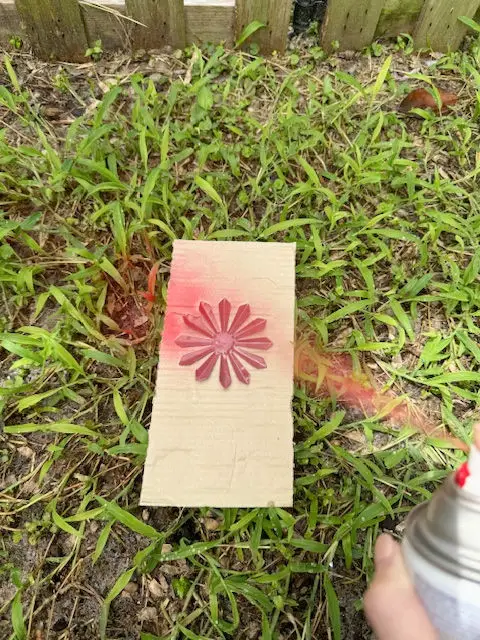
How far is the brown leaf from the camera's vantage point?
231 cm

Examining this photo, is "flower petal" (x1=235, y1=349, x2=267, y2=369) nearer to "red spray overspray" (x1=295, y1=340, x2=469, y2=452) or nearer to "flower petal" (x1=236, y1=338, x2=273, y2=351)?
"flower petal" (x1=236, y1=338, x2=273, y2=351)

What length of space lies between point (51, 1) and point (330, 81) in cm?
113

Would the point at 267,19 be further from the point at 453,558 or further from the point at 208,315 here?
the point at 453,558

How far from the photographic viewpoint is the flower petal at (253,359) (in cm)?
165

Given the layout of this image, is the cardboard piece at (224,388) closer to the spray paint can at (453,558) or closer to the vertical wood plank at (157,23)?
the spray paint can at (453,558)

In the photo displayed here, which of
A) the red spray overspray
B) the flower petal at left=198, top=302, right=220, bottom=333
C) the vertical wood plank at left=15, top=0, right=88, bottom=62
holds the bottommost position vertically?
the red spray overspray

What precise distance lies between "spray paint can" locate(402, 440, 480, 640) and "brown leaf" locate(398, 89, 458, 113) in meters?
1.84

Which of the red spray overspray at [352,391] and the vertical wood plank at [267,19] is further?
the vertical wood plank at [267,19]

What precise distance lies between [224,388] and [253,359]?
0.12m

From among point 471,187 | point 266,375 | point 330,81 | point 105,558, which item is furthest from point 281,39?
point 105,558

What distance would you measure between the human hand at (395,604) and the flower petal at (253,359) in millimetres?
713

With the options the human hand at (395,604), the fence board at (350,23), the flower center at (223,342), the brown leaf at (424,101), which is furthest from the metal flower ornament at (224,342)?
the fence board at (350,23)

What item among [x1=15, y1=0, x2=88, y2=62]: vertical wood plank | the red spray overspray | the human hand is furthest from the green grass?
the human hand

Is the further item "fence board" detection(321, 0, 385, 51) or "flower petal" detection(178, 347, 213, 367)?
"fence board" detection(321, 0, 385, 51)
